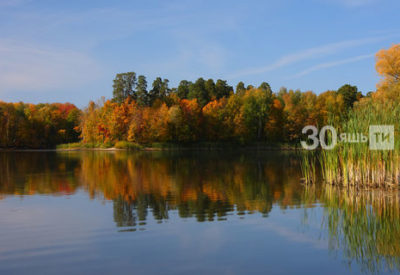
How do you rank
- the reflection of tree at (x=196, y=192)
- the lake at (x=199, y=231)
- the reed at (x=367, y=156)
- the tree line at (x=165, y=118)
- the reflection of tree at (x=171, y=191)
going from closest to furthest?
the lake at (x=199, y=231) → the reflection of tree at (x=171, y=191) → the reflection of tree at (x=196, y=192) → the reed at (x=367, y=156) → the tree line at (x=165, y=118)

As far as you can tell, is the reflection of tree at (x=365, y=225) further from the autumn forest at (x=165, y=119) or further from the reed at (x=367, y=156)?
the autumn forest at (x=165, y=119)

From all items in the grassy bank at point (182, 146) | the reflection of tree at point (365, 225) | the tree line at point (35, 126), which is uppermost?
the tree line at point (35, 126)

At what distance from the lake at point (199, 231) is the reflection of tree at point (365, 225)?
0.07ft

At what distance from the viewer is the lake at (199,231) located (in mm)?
7426

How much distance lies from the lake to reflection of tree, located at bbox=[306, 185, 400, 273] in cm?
2

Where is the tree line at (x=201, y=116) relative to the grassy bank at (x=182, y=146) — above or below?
above

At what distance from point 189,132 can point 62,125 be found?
1060 inches

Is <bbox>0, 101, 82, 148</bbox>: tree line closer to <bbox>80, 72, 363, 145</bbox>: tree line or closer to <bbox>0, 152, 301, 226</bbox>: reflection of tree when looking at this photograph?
<bbox>80, 72, 363, 145</bbox>: tree line

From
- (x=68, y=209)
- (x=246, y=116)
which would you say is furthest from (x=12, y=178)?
(x=246, y=116)

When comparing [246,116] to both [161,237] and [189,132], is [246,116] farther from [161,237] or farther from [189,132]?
[161,237]

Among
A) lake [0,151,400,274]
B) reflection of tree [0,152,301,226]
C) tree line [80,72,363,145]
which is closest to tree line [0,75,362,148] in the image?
tree line [80,72,363,145]

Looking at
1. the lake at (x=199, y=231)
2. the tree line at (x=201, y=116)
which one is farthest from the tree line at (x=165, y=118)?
the lake at (x=199, y=231)

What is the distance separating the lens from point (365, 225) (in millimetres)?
10195

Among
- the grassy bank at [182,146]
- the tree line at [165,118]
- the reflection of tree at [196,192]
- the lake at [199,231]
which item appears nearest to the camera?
the lake at [199,231]
